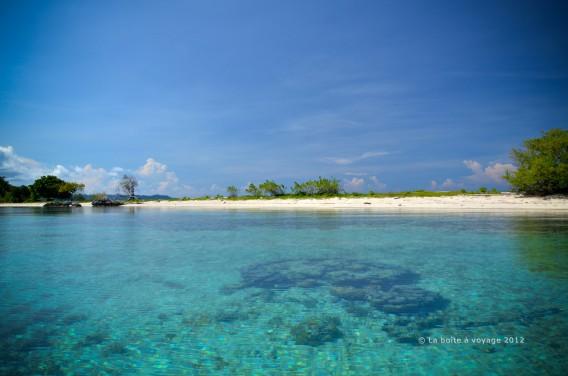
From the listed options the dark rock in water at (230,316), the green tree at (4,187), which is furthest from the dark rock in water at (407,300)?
the green tree at (4,187)

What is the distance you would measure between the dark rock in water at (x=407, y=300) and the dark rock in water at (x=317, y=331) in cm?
145

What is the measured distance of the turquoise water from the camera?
482 centimetres

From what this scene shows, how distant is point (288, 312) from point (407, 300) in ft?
9.60

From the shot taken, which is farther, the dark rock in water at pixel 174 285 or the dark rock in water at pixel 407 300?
the dark rock in water at pixel 174 285

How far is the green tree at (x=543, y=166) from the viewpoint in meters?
38.4

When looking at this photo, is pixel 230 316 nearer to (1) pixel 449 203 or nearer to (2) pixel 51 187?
(1) pixel 449 203

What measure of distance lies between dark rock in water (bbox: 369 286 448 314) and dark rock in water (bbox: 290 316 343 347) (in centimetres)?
145

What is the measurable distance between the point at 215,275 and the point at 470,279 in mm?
7777

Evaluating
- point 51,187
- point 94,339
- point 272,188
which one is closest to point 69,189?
point 51,187

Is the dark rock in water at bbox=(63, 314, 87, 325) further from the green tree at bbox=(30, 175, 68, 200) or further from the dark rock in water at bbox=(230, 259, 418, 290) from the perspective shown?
the green tree at bbox=(30, 175, 68, 200)

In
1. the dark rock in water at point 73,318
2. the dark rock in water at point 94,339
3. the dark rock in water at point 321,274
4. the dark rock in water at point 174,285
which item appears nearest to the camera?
the dark rock in water at point 94,339

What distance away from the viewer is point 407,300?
7.49 metres

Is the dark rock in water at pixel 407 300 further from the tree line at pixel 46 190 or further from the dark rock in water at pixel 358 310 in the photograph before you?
the tree line at pixel 46 190

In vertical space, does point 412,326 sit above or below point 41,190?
below
